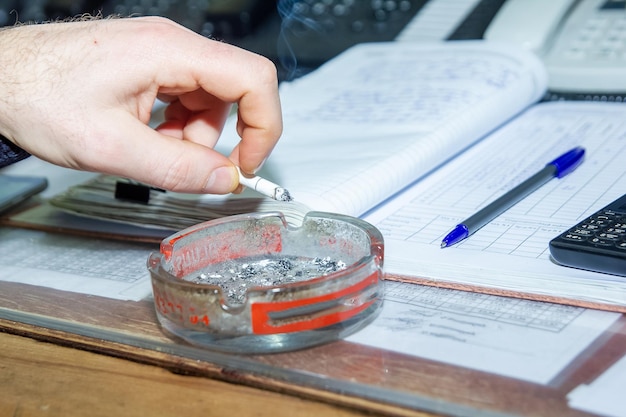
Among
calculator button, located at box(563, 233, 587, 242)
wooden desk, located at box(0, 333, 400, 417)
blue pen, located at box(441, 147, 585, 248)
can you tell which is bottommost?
wooden desk, located at box(0, 333, 400, 417)

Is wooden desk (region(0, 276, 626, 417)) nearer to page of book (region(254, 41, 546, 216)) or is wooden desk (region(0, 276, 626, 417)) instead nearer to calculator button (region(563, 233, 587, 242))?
calculator button (region(563, 233, 587, 242))

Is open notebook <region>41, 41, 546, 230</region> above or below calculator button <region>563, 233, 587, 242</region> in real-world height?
below

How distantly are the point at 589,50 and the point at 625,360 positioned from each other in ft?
2.13

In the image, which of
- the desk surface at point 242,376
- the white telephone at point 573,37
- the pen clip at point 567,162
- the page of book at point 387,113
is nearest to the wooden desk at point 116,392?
the desk surface at point 242,376

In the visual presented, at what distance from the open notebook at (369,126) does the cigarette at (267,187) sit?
0.06 feet

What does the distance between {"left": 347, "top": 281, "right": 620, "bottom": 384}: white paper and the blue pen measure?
0.07 metres

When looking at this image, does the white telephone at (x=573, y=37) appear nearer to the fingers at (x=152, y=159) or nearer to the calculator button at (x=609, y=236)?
the calculator button at (x=609, y=236)

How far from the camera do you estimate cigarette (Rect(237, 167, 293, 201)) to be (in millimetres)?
595

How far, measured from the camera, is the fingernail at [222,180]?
581mm

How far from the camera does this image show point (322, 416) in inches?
16.5

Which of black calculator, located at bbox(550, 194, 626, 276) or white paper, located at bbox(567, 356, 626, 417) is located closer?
white paper, located at bbox(567, 356, 626, 417)

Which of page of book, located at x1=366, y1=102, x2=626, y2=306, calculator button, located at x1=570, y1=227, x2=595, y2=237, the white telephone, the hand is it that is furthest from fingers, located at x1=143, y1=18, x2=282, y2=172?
the white telephone

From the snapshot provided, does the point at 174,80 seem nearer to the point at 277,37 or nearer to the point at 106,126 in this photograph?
the point at 106,126

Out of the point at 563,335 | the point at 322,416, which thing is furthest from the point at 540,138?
the point at 322,416
